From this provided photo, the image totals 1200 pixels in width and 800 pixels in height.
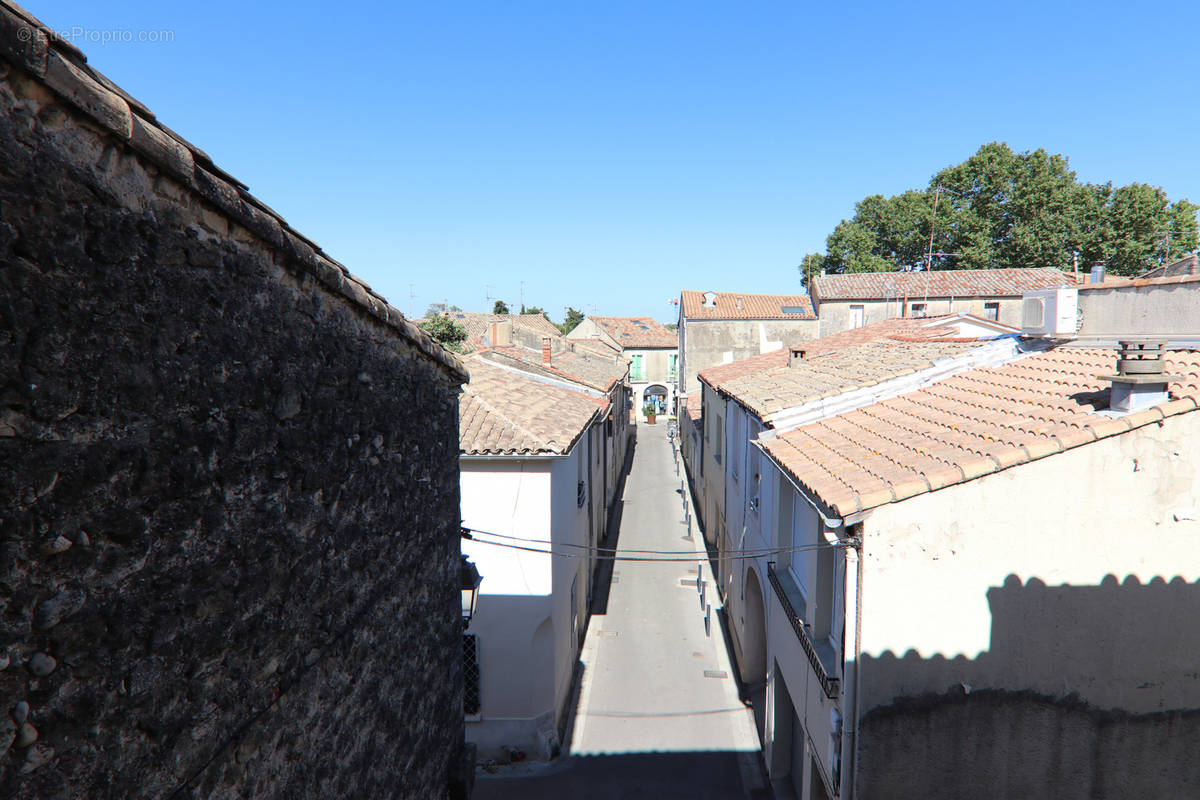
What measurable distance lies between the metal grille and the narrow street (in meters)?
0.93

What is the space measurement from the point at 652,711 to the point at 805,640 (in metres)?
5.50

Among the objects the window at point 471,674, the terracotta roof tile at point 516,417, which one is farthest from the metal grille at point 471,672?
the terracotta roof tile at point 516,417

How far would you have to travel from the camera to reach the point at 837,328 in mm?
38219

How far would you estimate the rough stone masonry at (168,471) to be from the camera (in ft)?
6.43

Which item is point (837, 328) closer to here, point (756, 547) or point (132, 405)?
point (756, 547)

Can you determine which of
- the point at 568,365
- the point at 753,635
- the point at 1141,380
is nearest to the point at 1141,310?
the point at 1141,380

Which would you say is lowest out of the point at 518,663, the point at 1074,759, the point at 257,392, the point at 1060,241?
the point at 518,663

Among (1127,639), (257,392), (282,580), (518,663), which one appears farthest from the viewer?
(518,663)

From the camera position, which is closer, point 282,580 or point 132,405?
point 132,405

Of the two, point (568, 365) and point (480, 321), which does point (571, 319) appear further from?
point (568, 365)

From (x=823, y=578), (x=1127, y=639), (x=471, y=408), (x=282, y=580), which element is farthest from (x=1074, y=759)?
(x=471, y=408)

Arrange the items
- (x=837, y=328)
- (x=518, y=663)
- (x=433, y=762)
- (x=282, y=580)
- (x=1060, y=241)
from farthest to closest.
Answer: (x=1060, y=241)
(x=837, y=328)
(x=518, y=663)
(x=433, y=762)
(x=282, y=580)

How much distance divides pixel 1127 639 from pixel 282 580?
20.3ft

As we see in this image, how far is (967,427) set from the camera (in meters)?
7.08
